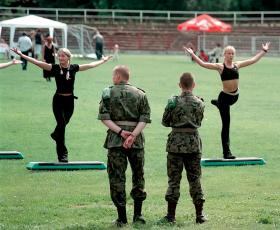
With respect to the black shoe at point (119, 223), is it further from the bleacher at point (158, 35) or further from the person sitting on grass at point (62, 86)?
the bleacher at point (158, 35)

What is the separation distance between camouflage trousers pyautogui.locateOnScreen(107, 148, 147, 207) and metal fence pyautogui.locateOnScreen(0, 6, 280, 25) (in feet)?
239

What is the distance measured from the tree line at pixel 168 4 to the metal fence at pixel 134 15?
251 cm

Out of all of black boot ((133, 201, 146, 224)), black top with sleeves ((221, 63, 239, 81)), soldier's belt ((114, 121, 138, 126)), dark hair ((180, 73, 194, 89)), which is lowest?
black boot ((133, 201, 146, 224))

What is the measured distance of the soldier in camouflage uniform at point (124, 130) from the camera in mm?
12266

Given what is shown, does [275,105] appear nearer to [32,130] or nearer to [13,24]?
[32,130]

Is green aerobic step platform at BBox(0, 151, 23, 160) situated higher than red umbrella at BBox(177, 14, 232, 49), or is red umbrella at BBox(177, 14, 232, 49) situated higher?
green aerobic step platform at BBox(0, 151, 23, 160)

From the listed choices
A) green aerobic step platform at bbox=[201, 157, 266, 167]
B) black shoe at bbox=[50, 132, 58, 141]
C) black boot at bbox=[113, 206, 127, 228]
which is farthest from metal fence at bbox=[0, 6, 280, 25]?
black boot at bbox=[113, 206, 127, 228]

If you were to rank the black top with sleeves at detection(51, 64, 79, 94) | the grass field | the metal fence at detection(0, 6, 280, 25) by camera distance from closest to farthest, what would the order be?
the grass field → the black top with sleeves at detection(51, 64, 79, 94) → the metal fence at detection(0, 6, 280, 25)

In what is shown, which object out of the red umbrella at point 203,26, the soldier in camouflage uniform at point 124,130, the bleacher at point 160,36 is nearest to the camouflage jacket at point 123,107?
the soldier in camouflage uniform at point 124,130

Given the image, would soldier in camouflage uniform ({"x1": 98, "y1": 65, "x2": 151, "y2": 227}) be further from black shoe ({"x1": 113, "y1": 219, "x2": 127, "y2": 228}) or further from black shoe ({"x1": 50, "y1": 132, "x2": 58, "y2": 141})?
black shoe ({"x1": 50, "y1": 132, "x2": 58, "y2": 141})

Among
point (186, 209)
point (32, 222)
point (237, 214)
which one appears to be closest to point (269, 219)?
point (237, 214)

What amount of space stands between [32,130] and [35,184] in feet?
24.7

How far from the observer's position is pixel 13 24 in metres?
60.1

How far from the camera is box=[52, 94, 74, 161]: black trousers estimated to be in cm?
1712
